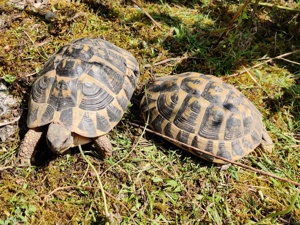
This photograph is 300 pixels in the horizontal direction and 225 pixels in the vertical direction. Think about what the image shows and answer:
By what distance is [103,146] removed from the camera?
305cm

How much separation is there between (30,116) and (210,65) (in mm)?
2131

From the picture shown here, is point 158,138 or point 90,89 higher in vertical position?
point 90,89

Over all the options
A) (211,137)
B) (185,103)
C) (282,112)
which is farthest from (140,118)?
(282,112)

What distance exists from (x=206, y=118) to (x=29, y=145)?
1613mm

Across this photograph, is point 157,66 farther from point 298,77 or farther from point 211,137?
point 298,77

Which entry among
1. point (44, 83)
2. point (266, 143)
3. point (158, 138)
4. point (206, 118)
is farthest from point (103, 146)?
point (266, 143)

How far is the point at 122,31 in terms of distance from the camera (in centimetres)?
412

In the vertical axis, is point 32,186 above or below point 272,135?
below

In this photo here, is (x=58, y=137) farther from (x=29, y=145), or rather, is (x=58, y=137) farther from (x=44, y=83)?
(x=44, y=83)

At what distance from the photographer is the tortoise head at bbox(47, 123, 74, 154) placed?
2750 mm

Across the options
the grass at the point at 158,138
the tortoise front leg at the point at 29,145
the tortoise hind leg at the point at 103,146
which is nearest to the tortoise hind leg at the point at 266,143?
the grass at the point at 158,138

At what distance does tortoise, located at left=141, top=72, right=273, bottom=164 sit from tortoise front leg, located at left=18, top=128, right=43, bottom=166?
3.45 feet

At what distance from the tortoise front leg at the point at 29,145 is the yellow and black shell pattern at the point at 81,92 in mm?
91

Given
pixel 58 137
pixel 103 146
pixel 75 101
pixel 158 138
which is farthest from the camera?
pixel 158 138
